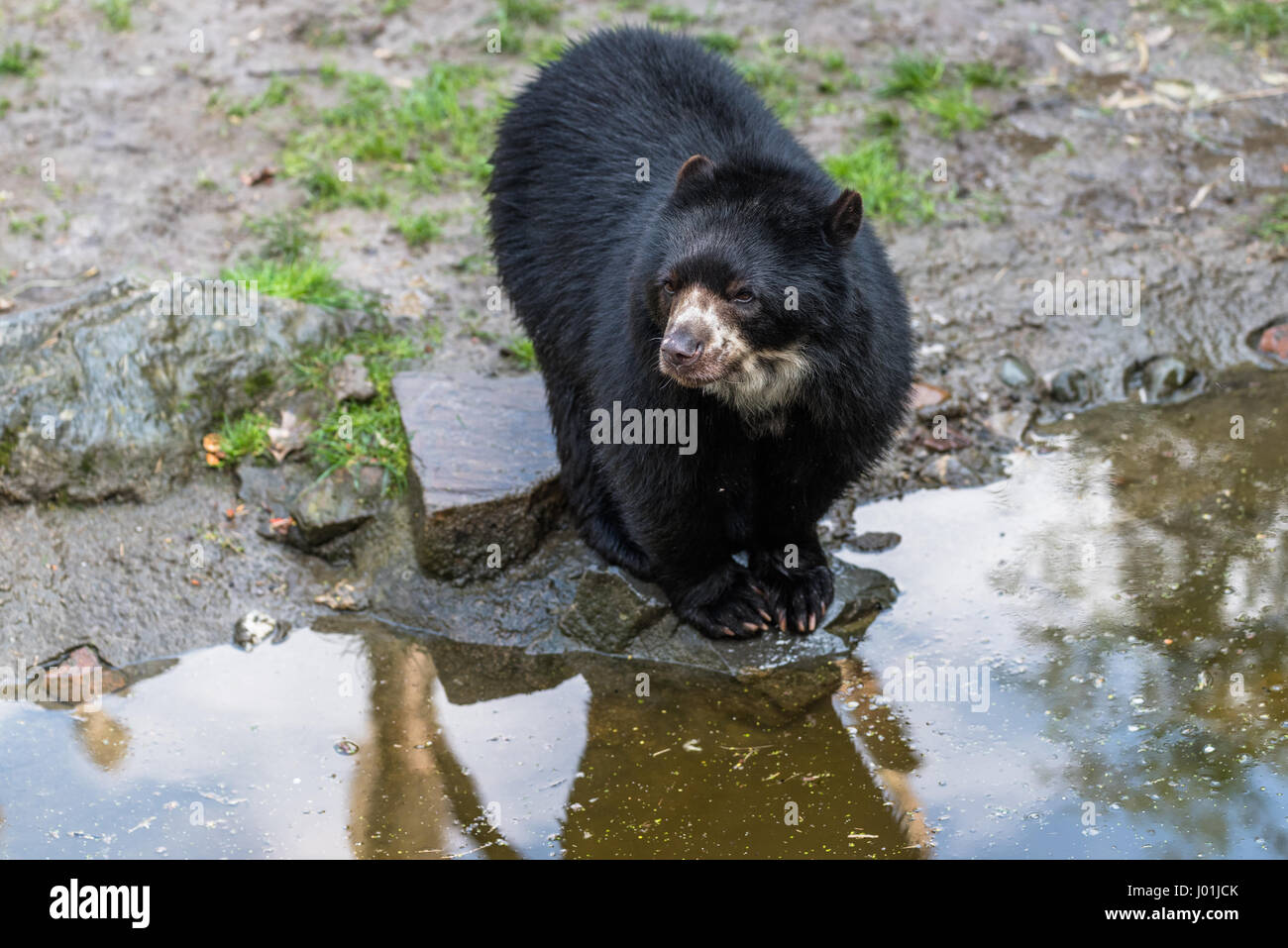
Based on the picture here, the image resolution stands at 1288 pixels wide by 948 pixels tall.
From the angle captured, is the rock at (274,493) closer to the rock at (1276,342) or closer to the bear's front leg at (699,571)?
the bear's front leg at (699,571)

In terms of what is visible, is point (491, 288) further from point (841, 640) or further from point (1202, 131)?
point (1202, 131)

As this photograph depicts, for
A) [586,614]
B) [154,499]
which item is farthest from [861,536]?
[154,499]

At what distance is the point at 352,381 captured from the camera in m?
6.06

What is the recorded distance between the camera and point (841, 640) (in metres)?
5.00

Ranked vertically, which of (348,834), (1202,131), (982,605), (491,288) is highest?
(1202,131)

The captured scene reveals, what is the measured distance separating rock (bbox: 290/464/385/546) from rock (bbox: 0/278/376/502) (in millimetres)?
615

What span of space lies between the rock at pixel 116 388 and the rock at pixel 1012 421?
325cm

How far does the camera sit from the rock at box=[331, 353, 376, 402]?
19.7 feet

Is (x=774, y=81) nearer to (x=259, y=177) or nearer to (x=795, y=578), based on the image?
(x=259, y=177)

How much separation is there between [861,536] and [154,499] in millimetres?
2995

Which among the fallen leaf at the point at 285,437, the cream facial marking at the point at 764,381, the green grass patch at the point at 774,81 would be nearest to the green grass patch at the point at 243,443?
the fallen leaf at the point at 285,437

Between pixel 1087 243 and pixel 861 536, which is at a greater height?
pixel 1087 243

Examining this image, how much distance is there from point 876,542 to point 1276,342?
2.38 m

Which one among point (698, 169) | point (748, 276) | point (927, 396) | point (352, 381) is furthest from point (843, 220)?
point (352, 381)
